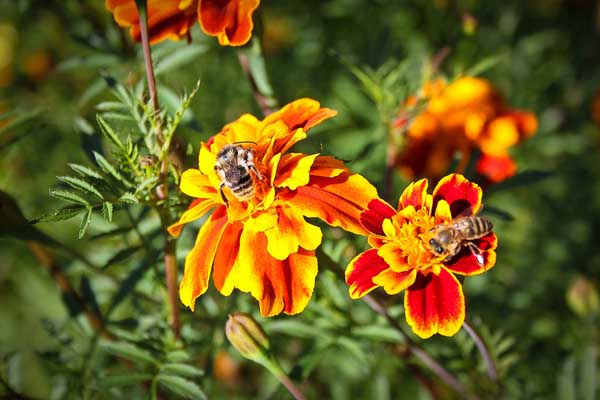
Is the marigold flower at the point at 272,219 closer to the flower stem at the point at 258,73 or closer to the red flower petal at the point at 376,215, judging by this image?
the red flower petal at the point at 376,215

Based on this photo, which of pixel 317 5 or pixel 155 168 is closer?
pixel 155 168

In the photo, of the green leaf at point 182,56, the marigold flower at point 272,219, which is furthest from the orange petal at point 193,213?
the green leaf at point 182,56

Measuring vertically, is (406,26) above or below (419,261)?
below

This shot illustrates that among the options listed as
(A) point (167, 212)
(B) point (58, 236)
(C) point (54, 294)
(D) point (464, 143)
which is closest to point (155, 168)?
(A) point (167, 212)

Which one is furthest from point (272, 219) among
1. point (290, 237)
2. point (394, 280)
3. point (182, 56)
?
point (182, 56)

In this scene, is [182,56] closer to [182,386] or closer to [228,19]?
[228,19]

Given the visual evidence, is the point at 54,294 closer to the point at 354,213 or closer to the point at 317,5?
the point at 317,5
